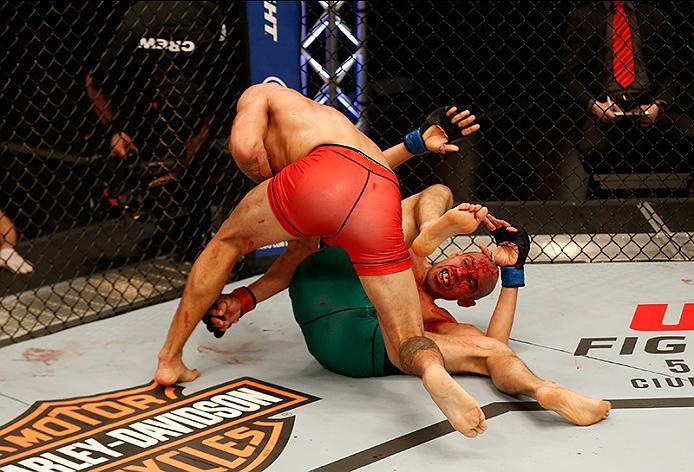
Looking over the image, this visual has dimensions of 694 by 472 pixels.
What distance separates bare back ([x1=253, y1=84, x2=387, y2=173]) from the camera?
7.66ft

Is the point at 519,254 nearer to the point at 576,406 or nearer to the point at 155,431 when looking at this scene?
the point at 576,406

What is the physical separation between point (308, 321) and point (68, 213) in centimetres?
201

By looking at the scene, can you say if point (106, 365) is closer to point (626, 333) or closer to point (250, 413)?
point (250, 413)

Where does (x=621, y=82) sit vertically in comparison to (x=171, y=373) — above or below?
above

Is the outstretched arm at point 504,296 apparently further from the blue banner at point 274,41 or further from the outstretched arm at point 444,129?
the blue banner at point 274,41

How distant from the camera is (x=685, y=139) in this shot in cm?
425

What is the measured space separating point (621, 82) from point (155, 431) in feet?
9.63

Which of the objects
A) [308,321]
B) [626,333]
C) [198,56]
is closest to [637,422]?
[626,333]

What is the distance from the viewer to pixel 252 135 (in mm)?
2285

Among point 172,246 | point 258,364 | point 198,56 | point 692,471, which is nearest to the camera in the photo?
point 692,471

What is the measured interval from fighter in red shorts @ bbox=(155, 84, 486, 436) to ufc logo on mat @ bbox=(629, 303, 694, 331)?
0.99m

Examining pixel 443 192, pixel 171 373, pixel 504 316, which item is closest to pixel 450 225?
pixel 504 316

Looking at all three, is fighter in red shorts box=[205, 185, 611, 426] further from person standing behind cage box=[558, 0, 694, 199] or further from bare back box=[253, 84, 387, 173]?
person standing behind cage box=[558, 0, 694, 199]

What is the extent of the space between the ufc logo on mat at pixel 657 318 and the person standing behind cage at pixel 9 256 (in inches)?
92.3
